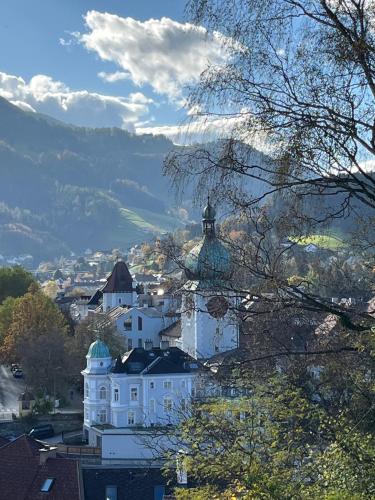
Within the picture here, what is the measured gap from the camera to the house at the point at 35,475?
84.4 feet

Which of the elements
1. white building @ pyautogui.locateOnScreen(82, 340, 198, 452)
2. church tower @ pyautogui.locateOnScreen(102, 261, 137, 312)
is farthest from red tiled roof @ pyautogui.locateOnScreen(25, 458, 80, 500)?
church tower @ pyautogui.locateOnScreen(102, 261, 137, 312)

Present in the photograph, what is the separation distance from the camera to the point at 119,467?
31594 mm

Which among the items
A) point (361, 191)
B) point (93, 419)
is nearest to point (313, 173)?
point (361, 191)

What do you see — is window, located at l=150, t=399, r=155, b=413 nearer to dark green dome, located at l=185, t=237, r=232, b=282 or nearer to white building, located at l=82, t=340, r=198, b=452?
white building, located at l=82, t=340, r=198, b=452

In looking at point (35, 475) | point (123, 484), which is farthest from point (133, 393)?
point (35, 475)

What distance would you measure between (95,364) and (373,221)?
3255cm

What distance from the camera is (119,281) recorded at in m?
65.6

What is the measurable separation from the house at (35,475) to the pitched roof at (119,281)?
3692 centimetres

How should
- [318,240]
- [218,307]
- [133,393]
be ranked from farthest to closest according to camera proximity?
[133,393] → [318,240] → [218,307]

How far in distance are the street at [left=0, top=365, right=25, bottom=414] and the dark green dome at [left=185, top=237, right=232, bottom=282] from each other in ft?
124

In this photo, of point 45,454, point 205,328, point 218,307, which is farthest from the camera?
point 205,328

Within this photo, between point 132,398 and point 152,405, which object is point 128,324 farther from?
point 152,405

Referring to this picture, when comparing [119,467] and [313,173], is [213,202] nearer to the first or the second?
[313,173]

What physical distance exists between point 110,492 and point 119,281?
1486 inches
